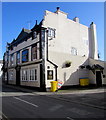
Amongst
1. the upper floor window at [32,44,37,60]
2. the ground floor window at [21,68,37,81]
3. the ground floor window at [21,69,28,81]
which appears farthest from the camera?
the ground floor window at [21,69,28,81]

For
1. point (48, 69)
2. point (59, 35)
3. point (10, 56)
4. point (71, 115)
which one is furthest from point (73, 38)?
point (71, 115)

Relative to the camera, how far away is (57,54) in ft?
65.3

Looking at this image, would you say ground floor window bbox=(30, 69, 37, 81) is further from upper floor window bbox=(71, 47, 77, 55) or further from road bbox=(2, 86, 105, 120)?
road bbox=(2, 86, 105, 120)

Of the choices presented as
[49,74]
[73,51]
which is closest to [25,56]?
[49,74]

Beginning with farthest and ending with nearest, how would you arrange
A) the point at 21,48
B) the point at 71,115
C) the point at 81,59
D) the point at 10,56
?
1. the point at 10,56
2. the point at 21,48
3. the point at 81,59
4. the point at 71,115

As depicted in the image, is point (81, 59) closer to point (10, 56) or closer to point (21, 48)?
point (21, 48)

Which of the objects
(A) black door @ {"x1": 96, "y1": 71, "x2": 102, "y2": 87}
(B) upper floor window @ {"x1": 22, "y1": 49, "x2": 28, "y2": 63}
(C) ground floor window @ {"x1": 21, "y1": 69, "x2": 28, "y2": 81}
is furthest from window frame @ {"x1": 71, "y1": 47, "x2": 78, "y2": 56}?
(C) ground floor window @ {"x1": 21, "y1": 69, "x2": 28, "y2": 81}

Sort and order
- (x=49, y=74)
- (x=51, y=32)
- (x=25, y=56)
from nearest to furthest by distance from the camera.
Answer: (x=49, y=74) < (x=51, y=32) < (x=25, y=56)

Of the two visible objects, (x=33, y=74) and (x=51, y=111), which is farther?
(x=33, y=74)

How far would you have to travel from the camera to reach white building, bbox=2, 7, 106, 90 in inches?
741

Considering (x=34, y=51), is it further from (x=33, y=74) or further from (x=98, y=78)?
(x=98, y=78)

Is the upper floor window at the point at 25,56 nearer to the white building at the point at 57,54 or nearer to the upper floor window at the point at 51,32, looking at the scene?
the white building at the point at 57,54

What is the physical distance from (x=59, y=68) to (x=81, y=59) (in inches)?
207

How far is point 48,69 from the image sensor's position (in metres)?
18.4
